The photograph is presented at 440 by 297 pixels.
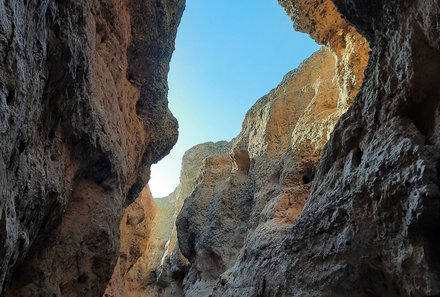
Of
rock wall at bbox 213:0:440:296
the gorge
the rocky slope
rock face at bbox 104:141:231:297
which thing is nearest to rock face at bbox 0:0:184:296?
the gorge

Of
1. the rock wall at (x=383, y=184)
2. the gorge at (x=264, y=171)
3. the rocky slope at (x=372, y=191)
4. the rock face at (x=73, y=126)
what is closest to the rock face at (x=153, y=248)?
the rock face at (x=73, y=126)

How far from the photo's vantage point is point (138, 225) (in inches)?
651

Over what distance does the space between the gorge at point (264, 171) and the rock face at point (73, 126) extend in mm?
23

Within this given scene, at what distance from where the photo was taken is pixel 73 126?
19.7 ft

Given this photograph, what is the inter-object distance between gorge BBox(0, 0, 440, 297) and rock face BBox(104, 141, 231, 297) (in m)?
Result: 3.66

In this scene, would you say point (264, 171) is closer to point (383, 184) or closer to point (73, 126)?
point (73, 126)

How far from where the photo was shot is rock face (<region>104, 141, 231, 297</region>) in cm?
1480

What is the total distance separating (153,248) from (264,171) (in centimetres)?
1618

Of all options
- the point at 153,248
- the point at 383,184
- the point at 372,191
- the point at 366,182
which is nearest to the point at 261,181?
the point at 366,182

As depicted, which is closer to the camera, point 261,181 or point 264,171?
point 261,181

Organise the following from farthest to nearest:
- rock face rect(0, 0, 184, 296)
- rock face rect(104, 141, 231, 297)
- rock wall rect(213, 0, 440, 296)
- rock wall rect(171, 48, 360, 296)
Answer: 1. rock face rect(104, 141, 231, 297)
2. rock wall rect(171, 48, 360, 296)
3. rock wall rect(213, 0, 440, 296)
4. rock face rect(0, 0, 184, 296)

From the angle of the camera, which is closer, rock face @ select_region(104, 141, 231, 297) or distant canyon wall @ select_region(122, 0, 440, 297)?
distant canyon wall @ select_region(122, 0, 440, 297)

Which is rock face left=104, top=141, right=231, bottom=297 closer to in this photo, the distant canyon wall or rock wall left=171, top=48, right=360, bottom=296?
rock wall left=171, top=48, right=360, bottom=296

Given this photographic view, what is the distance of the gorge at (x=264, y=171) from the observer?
396cm
